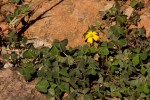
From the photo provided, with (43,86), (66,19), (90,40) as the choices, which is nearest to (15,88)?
(43,86)

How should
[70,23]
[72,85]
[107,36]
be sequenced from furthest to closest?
[70,23], [107,36], [72,85]

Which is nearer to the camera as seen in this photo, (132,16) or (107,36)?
(107,36)

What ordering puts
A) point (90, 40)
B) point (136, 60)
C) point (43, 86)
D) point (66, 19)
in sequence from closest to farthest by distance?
point (43, 86) < point (136, 60) < point (90, 40) < point (66, 19)

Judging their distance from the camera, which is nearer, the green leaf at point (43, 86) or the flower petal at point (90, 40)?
the green leaf at point (43, 86)

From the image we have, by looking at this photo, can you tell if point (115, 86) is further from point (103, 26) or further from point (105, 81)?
point (103, 26)

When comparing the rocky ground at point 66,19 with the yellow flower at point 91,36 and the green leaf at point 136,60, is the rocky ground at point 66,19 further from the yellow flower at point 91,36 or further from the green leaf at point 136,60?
the green leaf at point 136,60

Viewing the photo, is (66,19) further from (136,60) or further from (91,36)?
(136,60)

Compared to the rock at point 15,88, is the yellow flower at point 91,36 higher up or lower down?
higher up

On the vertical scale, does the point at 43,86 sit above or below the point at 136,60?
below

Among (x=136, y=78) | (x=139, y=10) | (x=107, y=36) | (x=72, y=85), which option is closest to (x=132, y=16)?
(x=139, y=10)

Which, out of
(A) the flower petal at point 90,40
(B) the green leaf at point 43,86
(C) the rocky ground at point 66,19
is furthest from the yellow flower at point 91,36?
(B) the green leaf at point 43,86

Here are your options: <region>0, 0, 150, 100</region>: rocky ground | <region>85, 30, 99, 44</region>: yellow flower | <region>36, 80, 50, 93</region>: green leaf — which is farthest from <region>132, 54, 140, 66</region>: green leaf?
<region>36, 80, 50, 93</region>: green leaf
